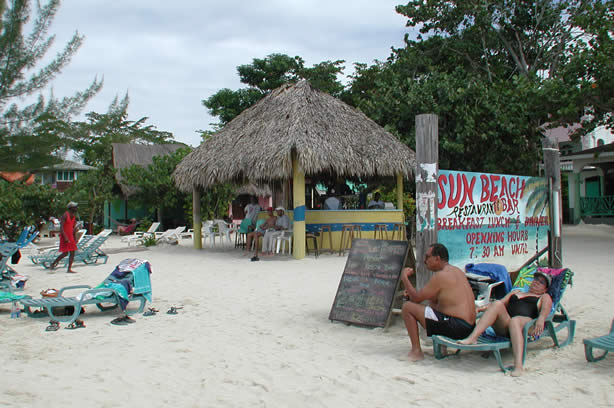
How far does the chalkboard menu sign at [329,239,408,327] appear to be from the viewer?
20.0ft

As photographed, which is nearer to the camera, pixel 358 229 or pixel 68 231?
pixel 68 231

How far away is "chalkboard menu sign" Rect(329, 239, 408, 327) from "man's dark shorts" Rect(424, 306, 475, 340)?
4.21 feet

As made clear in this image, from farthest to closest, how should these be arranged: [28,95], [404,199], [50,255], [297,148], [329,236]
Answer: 1. [404,199]
2. [329,236]
3. [297,148]
4. [50,255]
5. [28,95]

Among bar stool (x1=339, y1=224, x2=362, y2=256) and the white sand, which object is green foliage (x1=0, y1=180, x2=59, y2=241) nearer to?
bar stool (x1=339, y1=224, x2=362, y2=256)

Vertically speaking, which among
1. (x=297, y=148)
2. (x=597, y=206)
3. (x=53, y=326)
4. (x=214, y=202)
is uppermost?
(x=297, y=148)

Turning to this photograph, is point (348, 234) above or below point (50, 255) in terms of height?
above

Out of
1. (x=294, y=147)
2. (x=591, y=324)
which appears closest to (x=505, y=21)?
(x=294, y=147)

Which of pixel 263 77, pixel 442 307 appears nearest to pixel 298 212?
pixel 442 307

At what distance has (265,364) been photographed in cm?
→ 480

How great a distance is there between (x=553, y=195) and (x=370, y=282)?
3.28 meters

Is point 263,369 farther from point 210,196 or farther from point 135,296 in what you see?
point 210,196

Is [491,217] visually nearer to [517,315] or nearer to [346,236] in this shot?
[517,315]

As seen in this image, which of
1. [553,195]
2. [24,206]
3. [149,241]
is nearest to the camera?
[553,195]

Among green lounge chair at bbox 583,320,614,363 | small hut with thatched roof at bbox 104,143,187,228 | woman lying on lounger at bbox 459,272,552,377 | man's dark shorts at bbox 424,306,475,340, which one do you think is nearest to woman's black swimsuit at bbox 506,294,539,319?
woman lying on lounger at bbox 459,272,552,377
